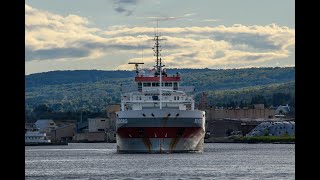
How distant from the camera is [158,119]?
351 feet

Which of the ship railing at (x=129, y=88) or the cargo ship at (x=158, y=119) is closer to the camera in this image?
the cargo ship at (x=158, y=119)

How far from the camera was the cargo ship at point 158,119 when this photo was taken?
10750 centimetres

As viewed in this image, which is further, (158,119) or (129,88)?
(129,88)

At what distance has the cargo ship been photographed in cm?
10750

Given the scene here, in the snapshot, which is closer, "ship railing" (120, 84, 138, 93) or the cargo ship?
the cargo ship
